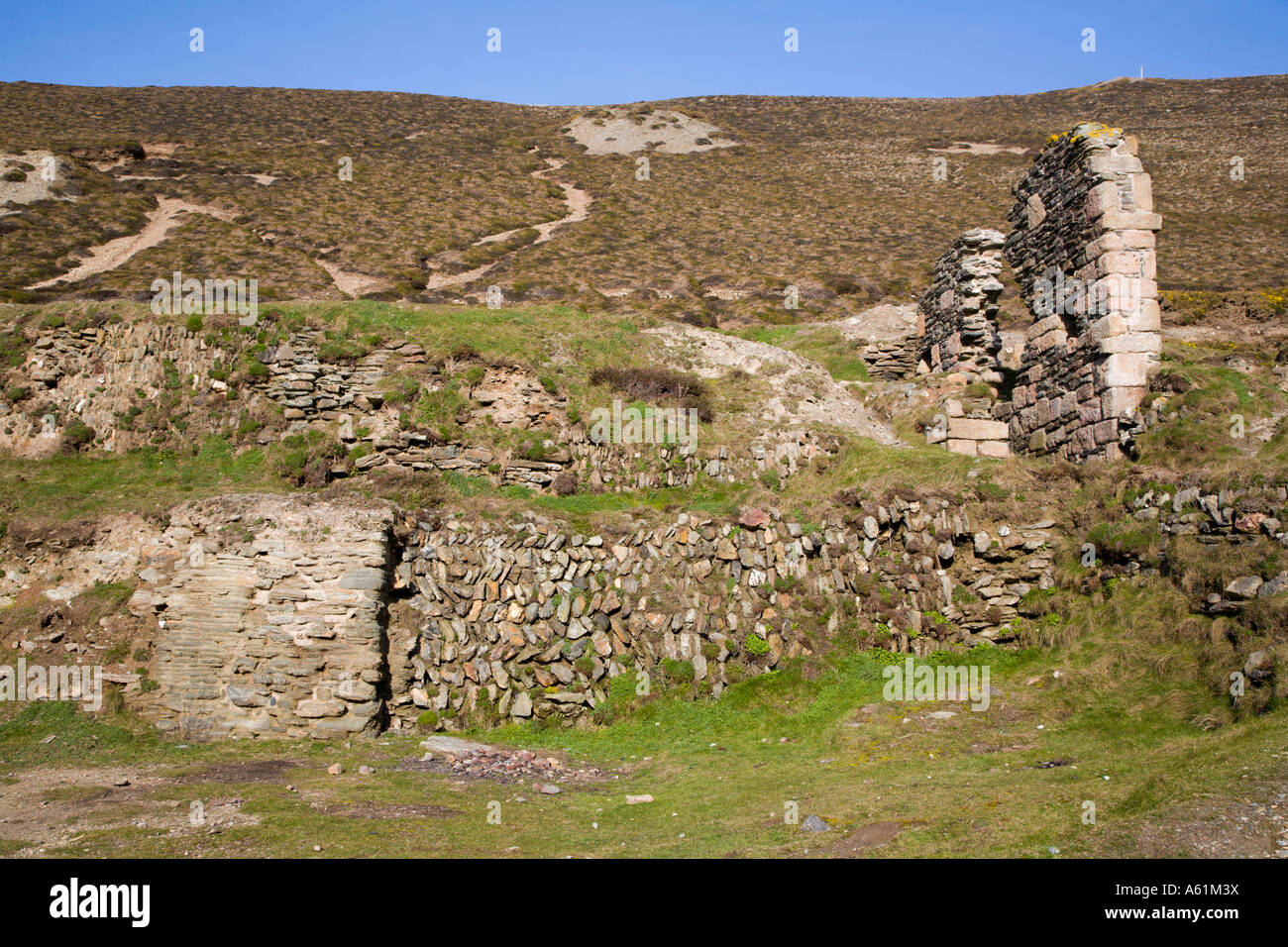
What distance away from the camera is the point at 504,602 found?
1173cm

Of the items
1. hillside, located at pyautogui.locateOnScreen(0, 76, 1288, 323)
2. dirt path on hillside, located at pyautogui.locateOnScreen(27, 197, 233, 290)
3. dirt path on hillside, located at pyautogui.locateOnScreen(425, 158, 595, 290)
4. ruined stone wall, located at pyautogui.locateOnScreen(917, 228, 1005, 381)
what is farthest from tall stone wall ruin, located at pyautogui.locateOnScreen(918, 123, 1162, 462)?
dirt path on hillside, located at pyautogui.locateOnScreen(27, 197, 233, 290)

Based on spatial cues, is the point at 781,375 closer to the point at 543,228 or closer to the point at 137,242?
the point at 543,228

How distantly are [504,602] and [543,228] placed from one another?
34526 mm

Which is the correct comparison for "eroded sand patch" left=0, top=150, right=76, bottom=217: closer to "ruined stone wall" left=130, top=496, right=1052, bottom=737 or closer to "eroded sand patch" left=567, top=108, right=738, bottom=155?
"eroded sand patch" left=567, top=108, right=738, bottom=155

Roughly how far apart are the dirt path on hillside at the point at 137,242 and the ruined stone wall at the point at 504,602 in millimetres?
25055

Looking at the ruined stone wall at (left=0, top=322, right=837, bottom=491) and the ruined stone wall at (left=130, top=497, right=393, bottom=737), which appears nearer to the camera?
the ruined stone wall at (left=130, top=497, right=393, bottom=737)

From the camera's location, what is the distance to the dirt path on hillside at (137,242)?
103 ft

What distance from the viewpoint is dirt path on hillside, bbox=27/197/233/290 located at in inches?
1241

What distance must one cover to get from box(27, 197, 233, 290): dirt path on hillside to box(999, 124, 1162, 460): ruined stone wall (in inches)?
1233

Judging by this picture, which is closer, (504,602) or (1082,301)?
(504,602)

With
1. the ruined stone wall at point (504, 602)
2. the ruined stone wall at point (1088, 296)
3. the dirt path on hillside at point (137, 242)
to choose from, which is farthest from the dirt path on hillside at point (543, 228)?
the ruined stone wall at point (1088, 296)

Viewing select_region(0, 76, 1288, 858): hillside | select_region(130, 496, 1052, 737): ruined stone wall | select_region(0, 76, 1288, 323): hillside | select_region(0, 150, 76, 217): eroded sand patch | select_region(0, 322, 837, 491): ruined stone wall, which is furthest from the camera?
select_region(0, 150, 76, 217): eroded sand patch

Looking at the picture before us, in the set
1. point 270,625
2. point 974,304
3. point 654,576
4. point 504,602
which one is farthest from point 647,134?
point 270,625

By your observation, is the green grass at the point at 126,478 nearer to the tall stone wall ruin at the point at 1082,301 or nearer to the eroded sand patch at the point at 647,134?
the tall stone wall ruin at the point at 1082,301
